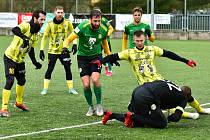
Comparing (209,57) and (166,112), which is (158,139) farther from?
(209,57)

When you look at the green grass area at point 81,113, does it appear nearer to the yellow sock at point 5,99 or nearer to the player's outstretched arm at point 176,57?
the yellow sock at point 5,99

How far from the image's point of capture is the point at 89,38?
1090 centimetres

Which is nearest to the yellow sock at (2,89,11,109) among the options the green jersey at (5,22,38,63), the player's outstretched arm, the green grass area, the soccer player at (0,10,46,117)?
the soccer player at (0,10,46,117)

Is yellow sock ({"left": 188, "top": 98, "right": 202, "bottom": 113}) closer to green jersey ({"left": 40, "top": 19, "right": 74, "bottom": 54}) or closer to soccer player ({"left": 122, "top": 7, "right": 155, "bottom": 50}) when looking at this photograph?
soccer player ({"left": 122, "top": 7, "right": 155, "bottom": 50})

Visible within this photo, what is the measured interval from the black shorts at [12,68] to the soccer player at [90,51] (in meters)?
0.94

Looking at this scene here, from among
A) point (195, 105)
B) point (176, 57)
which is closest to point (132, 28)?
point (195, 105)

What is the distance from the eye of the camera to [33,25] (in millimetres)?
10781

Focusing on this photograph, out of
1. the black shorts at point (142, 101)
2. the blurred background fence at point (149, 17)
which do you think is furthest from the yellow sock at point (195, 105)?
the blurred background fence at point (149, 17)

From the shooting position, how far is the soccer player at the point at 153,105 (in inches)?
363

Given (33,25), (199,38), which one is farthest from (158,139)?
(199,38)

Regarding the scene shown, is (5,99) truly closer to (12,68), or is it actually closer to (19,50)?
(12,68)

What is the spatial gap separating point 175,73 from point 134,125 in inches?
398

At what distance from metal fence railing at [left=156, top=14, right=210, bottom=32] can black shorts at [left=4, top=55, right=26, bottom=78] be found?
34.5 metres

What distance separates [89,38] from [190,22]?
3454 centimetres
